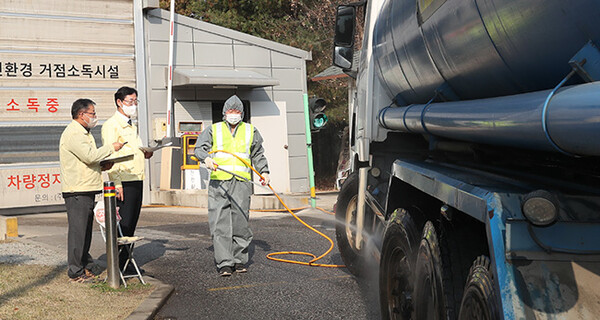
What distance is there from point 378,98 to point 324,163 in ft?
68.9

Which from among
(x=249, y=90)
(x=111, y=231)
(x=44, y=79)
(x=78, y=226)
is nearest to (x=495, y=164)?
(x=111, y=231)

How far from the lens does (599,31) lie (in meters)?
2.33

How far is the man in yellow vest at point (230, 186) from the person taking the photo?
8305 mm

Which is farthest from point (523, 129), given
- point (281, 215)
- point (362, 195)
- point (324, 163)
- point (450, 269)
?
point (324, 163)

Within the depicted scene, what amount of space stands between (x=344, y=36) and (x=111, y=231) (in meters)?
2.92

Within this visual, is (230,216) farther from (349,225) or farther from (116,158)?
(116,158)

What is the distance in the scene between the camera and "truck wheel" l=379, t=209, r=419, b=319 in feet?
14.0

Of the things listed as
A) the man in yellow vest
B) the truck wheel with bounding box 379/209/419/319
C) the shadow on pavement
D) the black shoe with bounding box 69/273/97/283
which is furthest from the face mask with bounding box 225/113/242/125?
the truck wheel with bounding box 379/209/419/319

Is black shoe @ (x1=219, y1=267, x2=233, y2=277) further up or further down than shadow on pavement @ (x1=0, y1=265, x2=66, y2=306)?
further down

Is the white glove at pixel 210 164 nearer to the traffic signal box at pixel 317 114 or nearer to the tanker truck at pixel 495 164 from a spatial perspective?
the tanker truck at pixel 495 164

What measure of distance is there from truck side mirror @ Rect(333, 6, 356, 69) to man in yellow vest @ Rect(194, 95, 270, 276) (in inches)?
49.9

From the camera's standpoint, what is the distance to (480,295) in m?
2.85

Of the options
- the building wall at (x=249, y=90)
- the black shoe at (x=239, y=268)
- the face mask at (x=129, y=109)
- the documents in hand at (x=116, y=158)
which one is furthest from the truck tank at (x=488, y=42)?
the building wall at (x=249, y=90)

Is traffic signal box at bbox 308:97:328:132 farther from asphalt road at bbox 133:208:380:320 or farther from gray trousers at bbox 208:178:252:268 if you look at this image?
gray trousers at bbox 208:178:252:268
